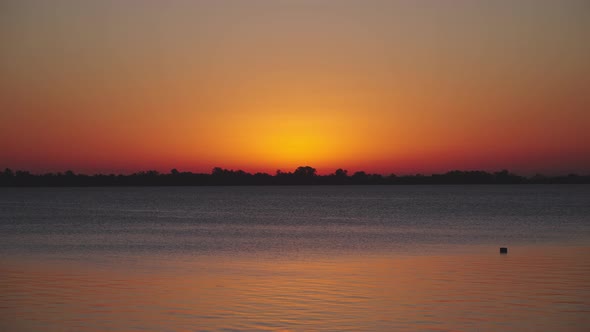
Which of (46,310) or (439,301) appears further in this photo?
(439,301)

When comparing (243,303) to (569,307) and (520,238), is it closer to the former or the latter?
(569,307)

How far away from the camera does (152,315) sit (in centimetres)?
1805

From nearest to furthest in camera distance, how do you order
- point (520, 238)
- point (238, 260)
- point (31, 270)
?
point (31, 270)
point (238, 260)
point (520, 238)

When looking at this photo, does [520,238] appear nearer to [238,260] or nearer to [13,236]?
[238,260]

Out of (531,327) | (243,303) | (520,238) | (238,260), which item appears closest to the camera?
(531,327)

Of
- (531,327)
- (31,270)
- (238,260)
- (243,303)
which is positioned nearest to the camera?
(531,327)

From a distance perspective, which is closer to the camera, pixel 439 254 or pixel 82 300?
pixel 82 300

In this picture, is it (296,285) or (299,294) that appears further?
(296,285)

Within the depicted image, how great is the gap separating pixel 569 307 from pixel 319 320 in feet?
22.2

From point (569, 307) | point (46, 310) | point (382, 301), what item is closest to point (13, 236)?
point (46, 310)

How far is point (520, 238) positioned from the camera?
4541cm

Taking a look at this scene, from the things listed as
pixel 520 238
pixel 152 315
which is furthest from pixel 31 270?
pixel 520 238

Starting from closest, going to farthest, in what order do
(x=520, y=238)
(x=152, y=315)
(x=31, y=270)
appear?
(x=152, y=315) → (x=31, y=270) → (x=520, y=238)

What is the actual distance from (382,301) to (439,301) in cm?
155
